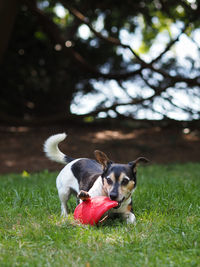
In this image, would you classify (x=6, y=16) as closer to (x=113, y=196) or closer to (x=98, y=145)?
(x=98, y=145)

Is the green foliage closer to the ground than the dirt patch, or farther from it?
farther from it

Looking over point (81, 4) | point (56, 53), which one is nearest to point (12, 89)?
point (56, 53)

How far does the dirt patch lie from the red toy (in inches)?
225

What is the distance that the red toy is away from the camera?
146 inches

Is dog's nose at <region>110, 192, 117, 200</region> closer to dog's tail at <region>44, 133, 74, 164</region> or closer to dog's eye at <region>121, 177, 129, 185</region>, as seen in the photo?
dog's eye at <region>121, 177, 129, 185</region>

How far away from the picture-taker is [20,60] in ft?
38.2

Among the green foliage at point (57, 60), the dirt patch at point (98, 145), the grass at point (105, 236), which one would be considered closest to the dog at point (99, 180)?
the grass at point (105, 236)

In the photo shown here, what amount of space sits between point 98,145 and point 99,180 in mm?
6963

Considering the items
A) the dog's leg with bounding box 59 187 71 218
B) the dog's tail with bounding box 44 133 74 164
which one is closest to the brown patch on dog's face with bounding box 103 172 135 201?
the dog's leg with bounding box 59 187 71 218

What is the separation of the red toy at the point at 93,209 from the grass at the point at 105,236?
4.9 inches

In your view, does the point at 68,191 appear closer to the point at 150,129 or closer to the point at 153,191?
the point at 153,191

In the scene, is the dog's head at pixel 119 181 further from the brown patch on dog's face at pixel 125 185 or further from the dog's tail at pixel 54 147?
the dog's tail at pixel 54 147

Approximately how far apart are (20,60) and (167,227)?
30.4 ft

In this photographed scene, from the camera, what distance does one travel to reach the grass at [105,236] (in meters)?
2.81
